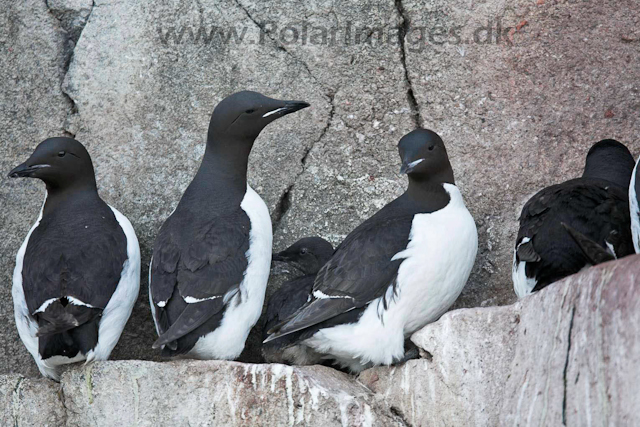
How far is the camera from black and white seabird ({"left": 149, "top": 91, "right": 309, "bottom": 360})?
175 inches

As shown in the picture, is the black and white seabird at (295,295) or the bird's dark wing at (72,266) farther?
the black and white seabird at (295,295)

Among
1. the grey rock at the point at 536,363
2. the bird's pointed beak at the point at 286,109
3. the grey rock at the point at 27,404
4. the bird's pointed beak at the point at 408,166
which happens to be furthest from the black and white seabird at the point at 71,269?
the bird's pointed beak at the point at 408,166

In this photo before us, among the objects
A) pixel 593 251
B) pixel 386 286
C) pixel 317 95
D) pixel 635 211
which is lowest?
pixel 386 286

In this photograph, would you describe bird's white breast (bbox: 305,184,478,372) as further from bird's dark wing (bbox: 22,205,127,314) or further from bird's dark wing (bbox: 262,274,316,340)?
bird's dark wing (bbox: 22,205,127,314)

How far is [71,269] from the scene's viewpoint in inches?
179

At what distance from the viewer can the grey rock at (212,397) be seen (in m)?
4.14

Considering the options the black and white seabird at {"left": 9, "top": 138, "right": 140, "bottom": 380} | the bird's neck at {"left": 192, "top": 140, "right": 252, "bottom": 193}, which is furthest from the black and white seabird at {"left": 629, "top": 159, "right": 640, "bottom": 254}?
the black and white seabird at {"left": 9, "top": 138, "right": 140, "bottom": 380}

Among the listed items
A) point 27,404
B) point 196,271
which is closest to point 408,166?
point 196,271

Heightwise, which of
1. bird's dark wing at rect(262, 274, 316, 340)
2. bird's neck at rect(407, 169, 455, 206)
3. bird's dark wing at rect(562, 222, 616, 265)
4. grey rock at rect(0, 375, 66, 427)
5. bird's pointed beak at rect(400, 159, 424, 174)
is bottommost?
grey rock at rect(0, 375, 66, 427)

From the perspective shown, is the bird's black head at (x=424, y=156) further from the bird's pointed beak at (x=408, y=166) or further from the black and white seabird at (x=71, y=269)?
the black and white seabird at (x=71, y=269)

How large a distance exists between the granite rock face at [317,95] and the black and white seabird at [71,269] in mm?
477

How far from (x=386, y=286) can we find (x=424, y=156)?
68 centimetres

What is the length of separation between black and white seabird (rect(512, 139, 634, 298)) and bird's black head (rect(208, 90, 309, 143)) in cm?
130

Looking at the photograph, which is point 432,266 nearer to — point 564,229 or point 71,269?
point 564,229
